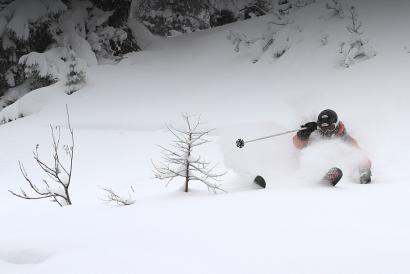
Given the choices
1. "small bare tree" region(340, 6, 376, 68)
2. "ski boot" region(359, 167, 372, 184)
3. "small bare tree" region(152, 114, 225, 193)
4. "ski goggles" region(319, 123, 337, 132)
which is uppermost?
→ "small bare tree" region(340, 6, 376, 68)

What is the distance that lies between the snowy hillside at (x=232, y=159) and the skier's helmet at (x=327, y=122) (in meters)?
0.21

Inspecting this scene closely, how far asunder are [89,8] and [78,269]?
33.2 feet

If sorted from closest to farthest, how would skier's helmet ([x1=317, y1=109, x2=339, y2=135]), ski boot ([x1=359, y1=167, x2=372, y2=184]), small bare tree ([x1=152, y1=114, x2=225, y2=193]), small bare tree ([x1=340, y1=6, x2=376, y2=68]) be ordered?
small bare tree ([x1=152, y1=114, x2=225, y2=193]) → ski boot ([x1=359, y1=167, x2=372, y2=184]) → skier's helmet ([x1=317, y1=109, x2=339, y2=135]) → small bare tree ([x1=340, y1=6, x2=376, y2=68])

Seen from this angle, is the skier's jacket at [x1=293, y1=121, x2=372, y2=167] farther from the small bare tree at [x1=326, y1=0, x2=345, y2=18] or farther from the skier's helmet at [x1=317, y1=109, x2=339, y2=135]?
the small bare tree at [x1=326, y1=0, x2=345, y2=18]

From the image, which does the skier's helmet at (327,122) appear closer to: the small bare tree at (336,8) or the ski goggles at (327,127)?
the ski goggles at (327,127)

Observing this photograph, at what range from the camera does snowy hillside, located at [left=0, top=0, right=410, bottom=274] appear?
2387 mm

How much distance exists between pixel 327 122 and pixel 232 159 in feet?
5.83

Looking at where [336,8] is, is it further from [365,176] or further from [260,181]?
[260,181]

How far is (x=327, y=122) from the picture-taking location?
5.45m

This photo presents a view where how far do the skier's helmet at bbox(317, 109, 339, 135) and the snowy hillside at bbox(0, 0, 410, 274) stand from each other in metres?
0.21

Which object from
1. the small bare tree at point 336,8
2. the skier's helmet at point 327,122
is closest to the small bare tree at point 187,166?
the skier's helmet at point 327,122

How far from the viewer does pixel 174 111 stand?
823 centimetres

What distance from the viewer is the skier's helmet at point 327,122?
5.43 metres

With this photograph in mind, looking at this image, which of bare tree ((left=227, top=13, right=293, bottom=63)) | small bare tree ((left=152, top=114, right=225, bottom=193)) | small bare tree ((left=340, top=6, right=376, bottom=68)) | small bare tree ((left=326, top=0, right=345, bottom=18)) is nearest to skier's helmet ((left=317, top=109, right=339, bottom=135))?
small bare tree ((left=152, top=114, right=225, bottom=193))
